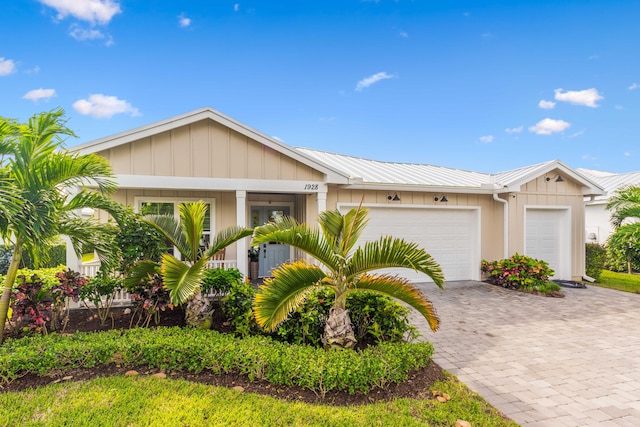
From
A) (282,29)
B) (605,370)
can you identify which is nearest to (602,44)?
(282,29)

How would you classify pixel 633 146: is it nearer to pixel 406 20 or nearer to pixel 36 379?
pixel 406 20

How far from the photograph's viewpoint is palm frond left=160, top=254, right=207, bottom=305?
4.39 meters

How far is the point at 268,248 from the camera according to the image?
1102 cm

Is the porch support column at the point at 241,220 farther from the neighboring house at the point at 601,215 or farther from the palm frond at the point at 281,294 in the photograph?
the neighboring house at the point at 601,215

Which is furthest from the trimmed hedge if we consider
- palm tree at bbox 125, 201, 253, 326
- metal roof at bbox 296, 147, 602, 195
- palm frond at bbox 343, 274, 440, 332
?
metal roof at bbox 296, 147, 602, 195

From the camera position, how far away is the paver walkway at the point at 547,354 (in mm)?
3594

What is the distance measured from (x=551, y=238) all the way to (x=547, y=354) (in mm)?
7794

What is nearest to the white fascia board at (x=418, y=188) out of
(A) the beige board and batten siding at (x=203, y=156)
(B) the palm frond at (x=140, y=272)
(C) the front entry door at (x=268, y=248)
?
(A) the beige board and batten siding at (x=203, y=156)

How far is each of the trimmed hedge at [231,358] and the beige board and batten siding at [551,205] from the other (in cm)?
805

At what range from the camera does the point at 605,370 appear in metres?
4.50

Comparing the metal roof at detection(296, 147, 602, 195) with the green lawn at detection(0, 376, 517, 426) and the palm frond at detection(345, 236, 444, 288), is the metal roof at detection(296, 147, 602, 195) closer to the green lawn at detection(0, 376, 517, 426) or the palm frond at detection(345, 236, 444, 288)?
the palm frond at detection(345, 236, 444, 288)

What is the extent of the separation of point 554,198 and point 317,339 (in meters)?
10.4

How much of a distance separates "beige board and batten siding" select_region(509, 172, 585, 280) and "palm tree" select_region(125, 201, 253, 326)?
9.15m

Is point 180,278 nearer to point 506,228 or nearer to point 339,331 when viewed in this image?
point 339,331
